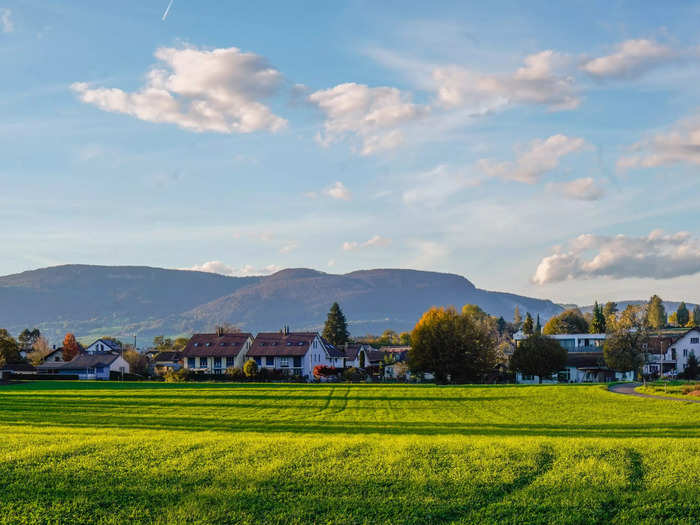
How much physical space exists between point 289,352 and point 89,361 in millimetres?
40214

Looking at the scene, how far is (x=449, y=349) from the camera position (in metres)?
94.3

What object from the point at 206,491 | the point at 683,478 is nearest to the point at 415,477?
the point at 206,491

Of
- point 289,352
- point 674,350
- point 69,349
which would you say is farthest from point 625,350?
point 69,349

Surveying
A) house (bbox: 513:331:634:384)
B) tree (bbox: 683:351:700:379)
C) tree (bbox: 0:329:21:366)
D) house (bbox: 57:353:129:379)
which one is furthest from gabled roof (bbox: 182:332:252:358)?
tree (bbox: 683:351:700:379)

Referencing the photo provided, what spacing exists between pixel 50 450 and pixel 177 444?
130 inches

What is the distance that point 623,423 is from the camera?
36469mm

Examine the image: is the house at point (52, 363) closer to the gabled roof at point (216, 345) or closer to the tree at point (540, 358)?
the gabled roof at point (216, 345)

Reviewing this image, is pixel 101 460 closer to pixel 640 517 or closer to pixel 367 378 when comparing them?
pixel 640 517

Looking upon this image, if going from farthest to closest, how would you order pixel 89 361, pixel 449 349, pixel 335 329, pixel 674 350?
pixel 335 329 < pixel 89 361 < pixel 674 350 < pixel 449 349

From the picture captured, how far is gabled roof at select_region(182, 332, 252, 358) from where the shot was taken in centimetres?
12006

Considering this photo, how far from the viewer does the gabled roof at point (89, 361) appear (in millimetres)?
122250

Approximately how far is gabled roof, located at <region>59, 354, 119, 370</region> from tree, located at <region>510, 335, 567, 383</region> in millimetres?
74877

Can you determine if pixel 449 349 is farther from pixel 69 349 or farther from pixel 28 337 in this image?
pixel 28 337

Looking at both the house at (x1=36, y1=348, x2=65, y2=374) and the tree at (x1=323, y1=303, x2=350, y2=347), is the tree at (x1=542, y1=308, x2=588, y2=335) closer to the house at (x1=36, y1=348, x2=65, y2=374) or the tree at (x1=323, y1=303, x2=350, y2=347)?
the tree at (x1=323, y1=303, x2=350, y2=347)
